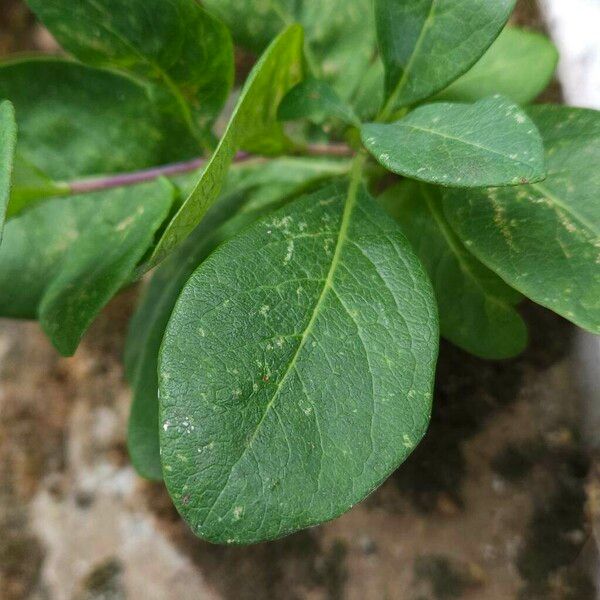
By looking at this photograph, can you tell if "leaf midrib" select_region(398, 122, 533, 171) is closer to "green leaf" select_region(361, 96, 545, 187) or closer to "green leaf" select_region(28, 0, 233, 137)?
"green leaf" select_region(361, 96, 545, 187)

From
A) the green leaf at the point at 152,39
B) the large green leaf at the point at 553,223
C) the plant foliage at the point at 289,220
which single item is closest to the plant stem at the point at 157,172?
the plant foliage at the point at 289,220

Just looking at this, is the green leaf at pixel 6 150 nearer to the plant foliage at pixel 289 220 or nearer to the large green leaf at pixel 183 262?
the plant foliage at pixel 289 220

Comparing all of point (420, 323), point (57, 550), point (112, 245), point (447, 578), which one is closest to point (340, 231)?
point (420, 323)

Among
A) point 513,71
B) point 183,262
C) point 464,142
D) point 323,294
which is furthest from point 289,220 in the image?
point 513,71

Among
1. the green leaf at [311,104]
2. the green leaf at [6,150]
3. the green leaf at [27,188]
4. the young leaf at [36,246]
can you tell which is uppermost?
the green leaf at [311,104]

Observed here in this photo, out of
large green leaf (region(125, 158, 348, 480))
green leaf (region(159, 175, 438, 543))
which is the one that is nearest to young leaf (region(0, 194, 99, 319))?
large green leaf (region(125, 158, 348, 480))

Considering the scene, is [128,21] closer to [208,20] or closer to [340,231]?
[208,20]
